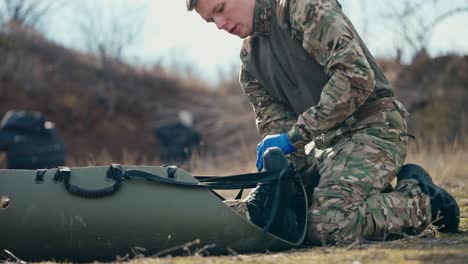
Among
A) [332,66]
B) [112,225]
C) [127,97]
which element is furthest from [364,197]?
[127,97]

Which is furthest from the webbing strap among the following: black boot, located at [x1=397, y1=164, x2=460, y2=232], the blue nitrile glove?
black boot, located at [x1=397, y1=164, x2=460, y2=232]

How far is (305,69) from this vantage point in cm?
409

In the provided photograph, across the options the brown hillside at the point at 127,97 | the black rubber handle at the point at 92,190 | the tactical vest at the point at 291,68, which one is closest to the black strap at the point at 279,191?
the tactical vest at the point at 291,68

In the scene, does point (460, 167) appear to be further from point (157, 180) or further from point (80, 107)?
point (80, 107)

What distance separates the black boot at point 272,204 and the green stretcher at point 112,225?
0.11m

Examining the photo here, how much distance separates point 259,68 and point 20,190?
5.30 ft

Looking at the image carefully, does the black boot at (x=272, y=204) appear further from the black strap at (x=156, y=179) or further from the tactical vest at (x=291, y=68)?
the tactical vest at (x=291, y=68)

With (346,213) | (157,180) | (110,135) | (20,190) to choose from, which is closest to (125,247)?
(157,180)

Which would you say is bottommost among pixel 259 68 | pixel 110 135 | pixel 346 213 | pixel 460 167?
pixel 110 135

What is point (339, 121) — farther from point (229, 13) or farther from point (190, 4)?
point (190, 4)

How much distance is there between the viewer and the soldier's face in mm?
3957

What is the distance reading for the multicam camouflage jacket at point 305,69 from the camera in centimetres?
372

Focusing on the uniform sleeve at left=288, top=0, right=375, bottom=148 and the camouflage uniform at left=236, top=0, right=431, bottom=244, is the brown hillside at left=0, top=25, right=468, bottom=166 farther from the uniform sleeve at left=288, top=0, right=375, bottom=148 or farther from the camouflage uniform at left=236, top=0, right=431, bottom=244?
the uniform sleeve at left=288, top=0, right=375, bottom=148

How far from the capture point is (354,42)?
373cm
